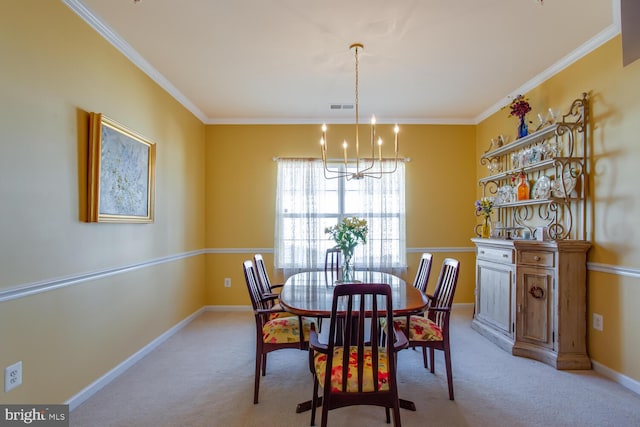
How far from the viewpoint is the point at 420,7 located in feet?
7.20

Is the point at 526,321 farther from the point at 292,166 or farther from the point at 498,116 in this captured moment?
the point at 292,166

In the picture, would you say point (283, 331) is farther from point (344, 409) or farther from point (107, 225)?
point (107, 225)

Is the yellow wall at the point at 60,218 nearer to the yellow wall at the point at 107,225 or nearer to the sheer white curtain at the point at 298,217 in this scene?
the yellow wall at the point at 107,225

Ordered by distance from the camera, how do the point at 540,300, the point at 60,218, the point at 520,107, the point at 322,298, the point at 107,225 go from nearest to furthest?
the point at 60,218
the point at 322,298
the point at 107,225
the point at 540,300
the point at 520,107

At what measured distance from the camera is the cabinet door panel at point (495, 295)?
10.1 feet

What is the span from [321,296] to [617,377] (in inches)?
91.3

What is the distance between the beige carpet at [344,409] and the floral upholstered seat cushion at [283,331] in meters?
0.40

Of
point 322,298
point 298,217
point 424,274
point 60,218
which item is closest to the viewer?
point 60,218

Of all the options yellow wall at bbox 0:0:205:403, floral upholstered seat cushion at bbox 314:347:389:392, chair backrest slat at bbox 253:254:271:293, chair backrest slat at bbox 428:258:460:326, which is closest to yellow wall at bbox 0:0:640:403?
yellow wall at bbox 0:0:205:403

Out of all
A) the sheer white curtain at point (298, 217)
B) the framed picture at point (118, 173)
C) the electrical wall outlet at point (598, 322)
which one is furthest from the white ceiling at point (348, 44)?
the electrical wall outlet at point (598, 322)

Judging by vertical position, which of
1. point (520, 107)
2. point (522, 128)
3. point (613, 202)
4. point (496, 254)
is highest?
point (520, 107)

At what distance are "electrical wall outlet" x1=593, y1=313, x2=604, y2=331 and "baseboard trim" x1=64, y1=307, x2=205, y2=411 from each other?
383cm

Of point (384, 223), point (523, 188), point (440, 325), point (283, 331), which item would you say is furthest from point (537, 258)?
point (283, 331)

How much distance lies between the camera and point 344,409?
6.95 ft
